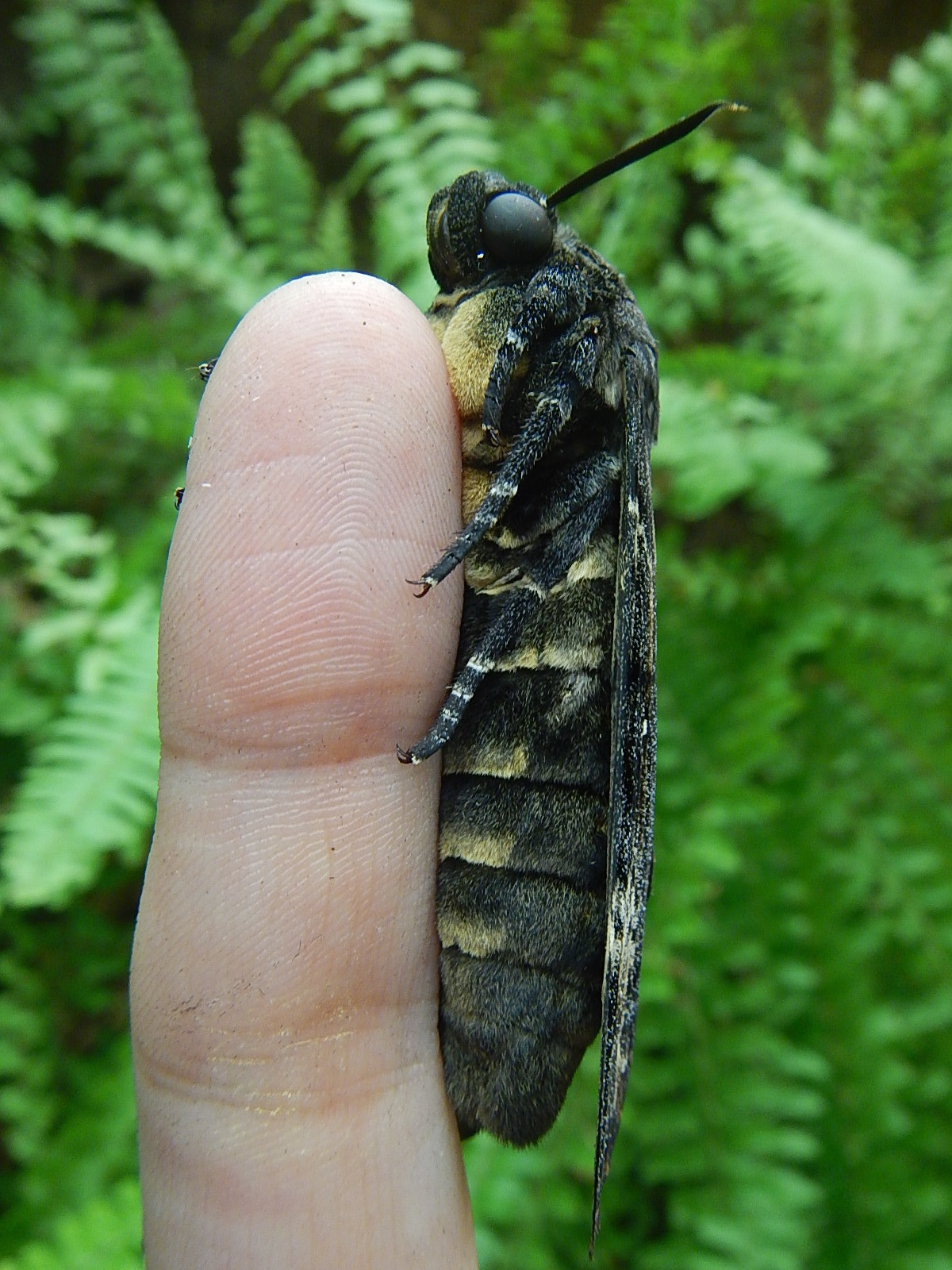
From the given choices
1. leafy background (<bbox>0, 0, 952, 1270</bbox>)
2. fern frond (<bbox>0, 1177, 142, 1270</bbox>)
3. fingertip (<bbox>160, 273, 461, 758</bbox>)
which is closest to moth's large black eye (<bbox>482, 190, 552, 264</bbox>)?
fingertip (<bbox>160, 273, 461, 758</bbox>)

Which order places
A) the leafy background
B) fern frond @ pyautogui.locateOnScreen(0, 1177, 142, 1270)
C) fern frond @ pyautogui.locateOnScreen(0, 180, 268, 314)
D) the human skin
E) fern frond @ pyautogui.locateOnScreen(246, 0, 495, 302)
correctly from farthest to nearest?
fern frond @ pyautogui.locateOnScreen(0, 180, 268, 314) → fern frond @ pyautogui.locateOnScreen(246, 0, 495, 302) → the leafy background → fern frond @ pyautogui.locateOnScreen(0, 1177, 142, 1270) → the human skin

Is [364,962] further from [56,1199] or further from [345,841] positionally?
[56,1199]

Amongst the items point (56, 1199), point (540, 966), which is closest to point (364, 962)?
point (540, 966)

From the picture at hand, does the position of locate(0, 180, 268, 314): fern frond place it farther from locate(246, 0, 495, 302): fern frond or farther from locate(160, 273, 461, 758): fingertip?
locate(160, 273, 461, 758): fingertip

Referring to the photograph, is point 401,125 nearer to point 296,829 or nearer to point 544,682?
point 544,682

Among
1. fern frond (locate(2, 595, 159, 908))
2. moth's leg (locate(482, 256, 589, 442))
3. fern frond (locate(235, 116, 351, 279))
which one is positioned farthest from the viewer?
fern frond (locate(235, 116, 351, 279))

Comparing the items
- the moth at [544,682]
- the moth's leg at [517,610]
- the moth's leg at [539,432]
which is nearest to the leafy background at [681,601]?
the moth at [544,682]
